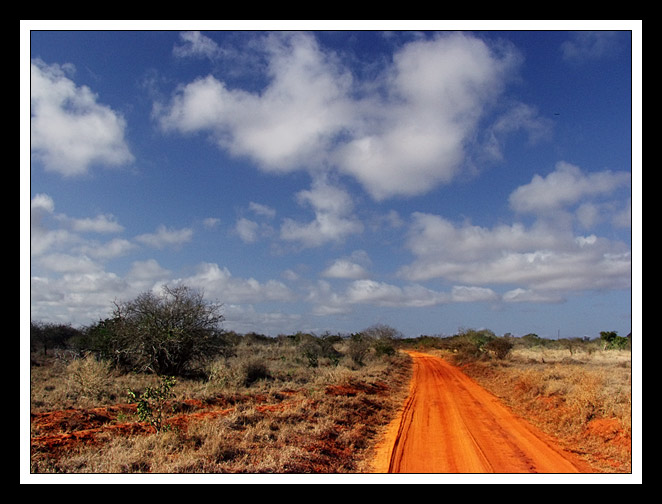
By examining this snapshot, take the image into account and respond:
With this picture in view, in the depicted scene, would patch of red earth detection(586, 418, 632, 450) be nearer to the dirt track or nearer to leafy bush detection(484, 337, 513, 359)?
the dirt track

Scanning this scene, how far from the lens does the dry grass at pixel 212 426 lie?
728cm

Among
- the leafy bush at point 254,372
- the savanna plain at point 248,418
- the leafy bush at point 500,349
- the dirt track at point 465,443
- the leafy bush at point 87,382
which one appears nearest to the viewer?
the savanna plain at point 248,418

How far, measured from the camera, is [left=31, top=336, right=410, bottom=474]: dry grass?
7.28 meters

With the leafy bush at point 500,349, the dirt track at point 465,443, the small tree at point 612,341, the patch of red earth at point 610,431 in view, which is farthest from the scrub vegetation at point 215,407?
the small tree at point 612,341

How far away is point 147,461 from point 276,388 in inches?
376

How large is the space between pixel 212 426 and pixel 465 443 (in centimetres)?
561

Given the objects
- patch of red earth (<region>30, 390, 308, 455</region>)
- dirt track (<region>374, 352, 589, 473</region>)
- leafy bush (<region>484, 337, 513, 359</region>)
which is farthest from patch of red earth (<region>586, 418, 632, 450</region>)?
Result: leafy bush (<region>484, 337, 513, 359</region>)

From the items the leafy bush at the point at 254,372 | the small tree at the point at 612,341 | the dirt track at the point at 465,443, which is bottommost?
the small tree at the point at 612,341

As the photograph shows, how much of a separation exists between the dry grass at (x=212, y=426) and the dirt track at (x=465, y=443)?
2.31 ft

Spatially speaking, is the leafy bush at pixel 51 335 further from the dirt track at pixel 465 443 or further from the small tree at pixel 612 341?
the small tree at pixel 612 341

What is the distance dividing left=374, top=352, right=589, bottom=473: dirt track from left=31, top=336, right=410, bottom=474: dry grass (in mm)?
703

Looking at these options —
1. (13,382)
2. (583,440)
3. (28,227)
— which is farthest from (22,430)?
(583,440)

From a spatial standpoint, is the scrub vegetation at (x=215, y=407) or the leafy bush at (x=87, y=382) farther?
the leafy bush at (x=87, y=382)

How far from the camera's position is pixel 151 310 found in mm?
19406
